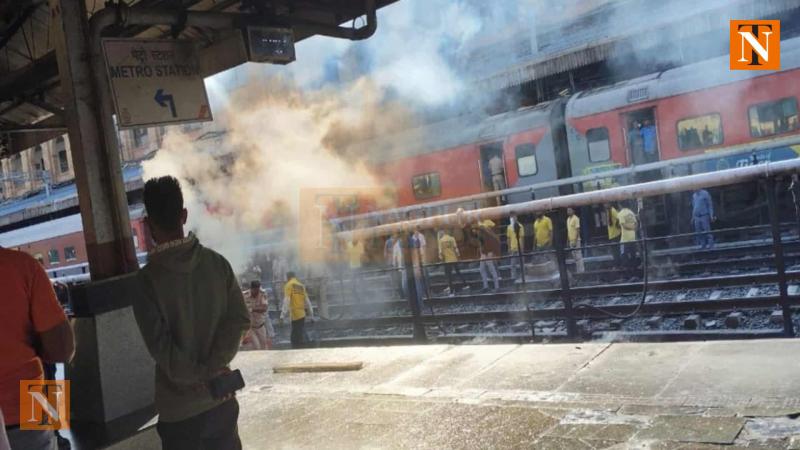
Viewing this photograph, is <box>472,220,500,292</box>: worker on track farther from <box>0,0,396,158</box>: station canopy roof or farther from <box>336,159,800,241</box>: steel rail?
<box>0,0,396,158</box>: station canopy roof

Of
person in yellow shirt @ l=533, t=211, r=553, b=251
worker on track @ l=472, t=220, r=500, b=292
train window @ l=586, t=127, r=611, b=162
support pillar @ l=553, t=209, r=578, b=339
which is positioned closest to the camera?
support pillar @ l=553, t=209, r=578, b=339

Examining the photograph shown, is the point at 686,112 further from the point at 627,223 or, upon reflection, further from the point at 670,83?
the point at 627,223

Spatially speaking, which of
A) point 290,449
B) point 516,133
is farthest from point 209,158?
point 290,449

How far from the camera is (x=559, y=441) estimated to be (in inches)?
129

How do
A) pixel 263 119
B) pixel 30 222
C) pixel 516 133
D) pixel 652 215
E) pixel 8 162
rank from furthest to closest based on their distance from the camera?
pixel 8 162 → pixel 30 222 → pixel 263 119 → pixel 516 133 → pixel 652 215

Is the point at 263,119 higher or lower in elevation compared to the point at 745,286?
higher

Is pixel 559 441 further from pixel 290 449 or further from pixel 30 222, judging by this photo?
pixel 30 222

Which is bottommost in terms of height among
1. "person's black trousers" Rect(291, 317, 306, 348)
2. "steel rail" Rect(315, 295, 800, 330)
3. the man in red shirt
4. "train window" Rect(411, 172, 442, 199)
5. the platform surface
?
"person's black trousers" Rect(291, 317, 306, 348)

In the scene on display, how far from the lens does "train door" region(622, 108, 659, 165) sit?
13.3 m

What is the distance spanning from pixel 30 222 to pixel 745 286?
101ft

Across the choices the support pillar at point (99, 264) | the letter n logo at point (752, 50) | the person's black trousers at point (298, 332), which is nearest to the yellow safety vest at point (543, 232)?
the letter n logo at point (752, 50)

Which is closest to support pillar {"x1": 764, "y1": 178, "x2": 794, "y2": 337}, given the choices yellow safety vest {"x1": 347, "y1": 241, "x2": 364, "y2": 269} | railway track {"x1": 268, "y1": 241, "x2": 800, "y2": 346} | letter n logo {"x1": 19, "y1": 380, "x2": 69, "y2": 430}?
railway track {"x1": 268, "y1": 241, "x2": 800, "y2": 346}

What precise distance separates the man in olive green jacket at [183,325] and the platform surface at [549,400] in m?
1.42

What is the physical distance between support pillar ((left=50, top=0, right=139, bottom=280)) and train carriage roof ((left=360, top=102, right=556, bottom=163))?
11752 millimetres
